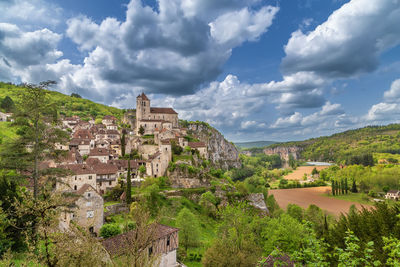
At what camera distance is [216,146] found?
124438 mm

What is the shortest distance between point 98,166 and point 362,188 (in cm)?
10852

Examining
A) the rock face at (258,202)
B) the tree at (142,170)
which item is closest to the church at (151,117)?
the tree at (142,170)

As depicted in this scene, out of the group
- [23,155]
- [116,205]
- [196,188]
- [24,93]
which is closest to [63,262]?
[23,155]

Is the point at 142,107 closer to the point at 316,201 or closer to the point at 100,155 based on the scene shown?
the point at 100,155

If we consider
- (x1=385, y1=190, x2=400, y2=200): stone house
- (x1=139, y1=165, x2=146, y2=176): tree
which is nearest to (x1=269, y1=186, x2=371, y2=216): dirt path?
(x1=385, y1=190, x2=400, y2=200): stone house

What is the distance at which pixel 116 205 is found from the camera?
40.2 m

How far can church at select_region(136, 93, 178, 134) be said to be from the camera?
7750 cm

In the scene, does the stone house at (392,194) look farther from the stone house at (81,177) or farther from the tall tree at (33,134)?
the tall tree at (33,134)

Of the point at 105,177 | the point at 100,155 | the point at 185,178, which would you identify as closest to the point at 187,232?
the point at 185,178

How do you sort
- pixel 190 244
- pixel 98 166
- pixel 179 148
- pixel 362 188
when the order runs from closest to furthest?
pixel 190 244 < pixel 98 166 < pixel 179 148 < pixel 362 188

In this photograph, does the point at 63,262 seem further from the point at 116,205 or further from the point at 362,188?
the point at 362,188

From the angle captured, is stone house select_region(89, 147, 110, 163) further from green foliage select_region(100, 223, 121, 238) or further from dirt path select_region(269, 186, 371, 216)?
dirt path select_region(269, 186, 371, 216)

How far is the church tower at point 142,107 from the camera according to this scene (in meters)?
80.7

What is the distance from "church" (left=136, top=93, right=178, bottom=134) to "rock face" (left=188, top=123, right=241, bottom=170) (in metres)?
24.0
